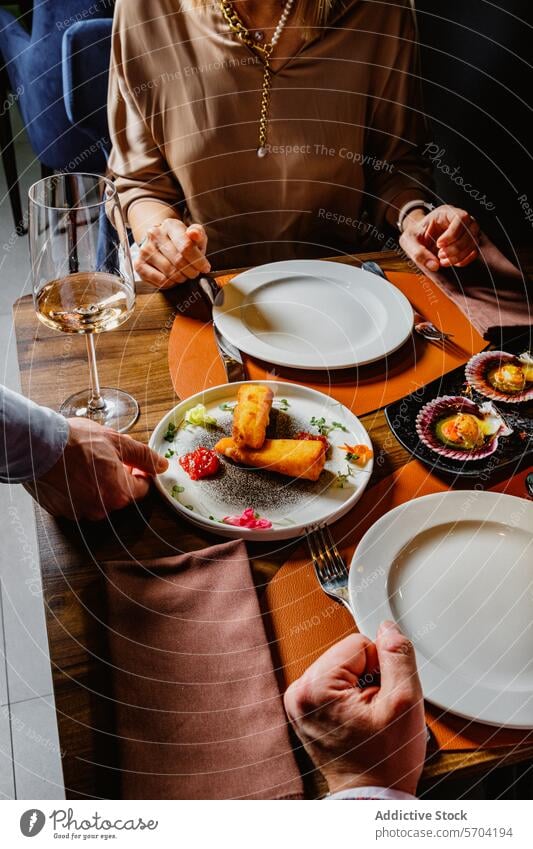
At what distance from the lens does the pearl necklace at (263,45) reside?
3.08 ft

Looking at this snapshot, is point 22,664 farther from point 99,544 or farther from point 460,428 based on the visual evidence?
point 460,428

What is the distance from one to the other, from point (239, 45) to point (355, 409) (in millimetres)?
571

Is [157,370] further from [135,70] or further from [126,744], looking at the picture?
[135,70]

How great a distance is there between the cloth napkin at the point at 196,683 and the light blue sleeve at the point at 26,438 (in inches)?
4.4

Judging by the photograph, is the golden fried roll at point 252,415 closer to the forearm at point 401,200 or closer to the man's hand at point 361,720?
the man's hand at point 361,720

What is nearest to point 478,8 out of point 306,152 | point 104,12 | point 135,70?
point 306,152

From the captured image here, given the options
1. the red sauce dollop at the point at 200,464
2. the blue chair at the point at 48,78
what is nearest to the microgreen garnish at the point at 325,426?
the red sauce dollop at the point at 200,464

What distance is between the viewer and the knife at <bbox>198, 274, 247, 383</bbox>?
2.33 ft

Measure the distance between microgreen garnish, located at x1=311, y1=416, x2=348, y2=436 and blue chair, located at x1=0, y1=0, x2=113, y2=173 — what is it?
119cm

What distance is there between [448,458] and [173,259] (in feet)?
1.30

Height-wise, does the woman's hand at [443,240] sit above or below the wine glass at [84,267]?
below

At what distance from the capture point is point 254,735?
1.48 feet

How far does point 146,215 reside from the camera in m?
0.97

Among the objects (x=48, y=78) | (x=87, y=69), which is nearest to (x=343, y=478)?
(x=87, y=69)
